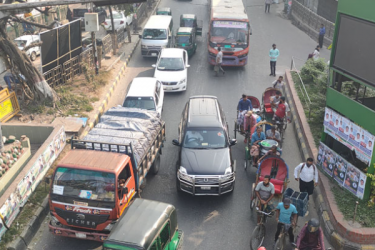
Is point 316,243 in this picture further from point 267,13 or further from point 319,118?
point 267,13

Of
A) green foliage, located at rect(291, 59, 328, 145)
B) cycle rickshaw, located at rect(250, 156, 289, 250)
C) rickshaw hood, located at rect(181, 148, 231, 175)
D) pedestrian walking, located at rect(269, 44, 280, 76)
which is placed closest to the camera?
cycle rickshaw, located at rect(250, 156, 289, 250)

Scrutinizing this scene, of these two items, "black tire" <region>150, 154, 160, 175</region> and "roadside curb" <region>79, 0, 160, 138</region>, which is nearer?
"black tire" <region>150, 154, 160, 175</region>

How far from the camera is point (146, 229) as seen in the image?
8242 mm

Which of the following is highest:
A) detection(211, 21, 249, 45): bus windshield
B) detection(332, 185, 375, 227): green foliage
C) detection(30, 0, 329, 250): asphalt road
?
detection(211, 21, 249, 45): bus windshield

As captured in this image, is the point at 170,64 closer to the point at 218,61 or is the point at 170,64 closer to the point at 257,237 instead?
the point at 218,61

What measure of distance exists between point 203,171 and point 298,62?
48.4 ft

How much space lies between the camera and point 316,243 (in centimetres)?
865

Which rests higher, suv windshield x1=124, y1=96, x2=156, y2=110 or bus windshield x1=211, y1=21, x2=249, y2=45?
bus windshield x1=211, y1=21, x2=249, y2=45

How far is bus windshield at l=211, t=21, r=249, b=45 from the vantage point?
73.0ft

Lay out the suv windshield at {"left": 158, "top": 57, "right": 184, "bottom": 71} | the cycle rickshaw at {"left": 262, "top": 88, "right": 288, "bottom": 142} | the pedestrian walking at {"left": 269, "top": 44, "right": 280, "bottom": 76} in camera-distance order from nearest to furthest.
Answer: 1. the cycle rickshaw at {"left": 262, "top": 88, "right": 288, "bottom": 142}
2. the suv windshield at {"left": 158, "top": 57, "right": 184, "bottom": 71}
3. the pedestrian walking at {"left": 269, "top": 44, "right": 280, "bottom": 76}

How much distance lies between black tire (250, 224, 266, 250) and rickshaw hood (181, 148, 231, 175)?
2155 mm

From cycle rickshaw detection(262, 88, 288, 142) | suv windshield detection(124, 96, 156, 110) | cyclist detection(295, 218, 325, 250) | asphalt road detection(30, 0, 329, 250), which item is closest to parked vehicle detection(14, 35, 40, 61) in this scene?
asphalt road detection(30, 0, 329, 250)

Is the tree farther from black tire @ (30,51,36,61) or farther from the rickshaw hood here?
black tire @ (30,51,36,61)

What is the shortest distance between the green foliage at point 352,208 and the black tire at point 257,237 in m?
2.03
